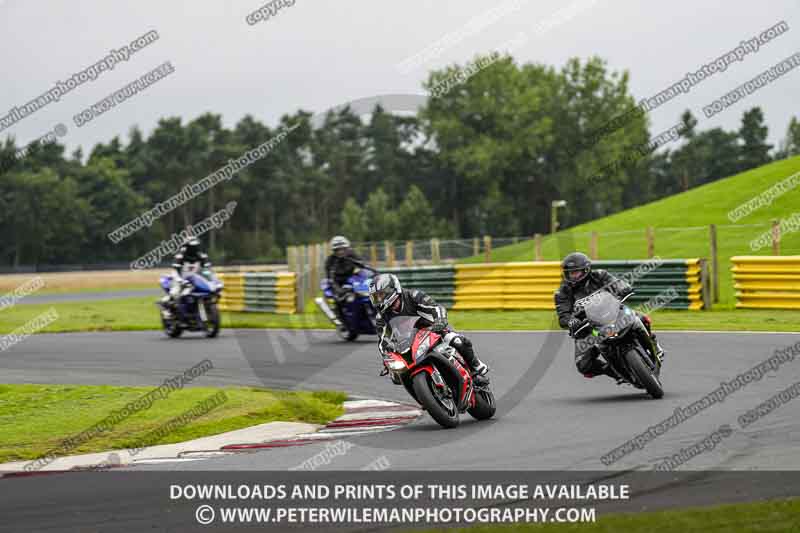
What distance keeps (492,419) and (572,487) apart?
3.76 meters

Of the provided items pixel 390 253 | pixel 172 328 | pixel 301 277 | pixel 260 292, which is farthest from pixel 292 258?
pixel 172 328

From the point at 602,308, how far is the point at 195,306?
41.7 feet

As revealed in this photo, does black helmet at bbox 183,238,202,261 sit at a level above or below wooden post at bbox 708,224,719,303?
above

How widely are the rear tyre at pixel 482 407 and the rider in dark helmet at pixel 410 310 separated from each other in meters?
0.22

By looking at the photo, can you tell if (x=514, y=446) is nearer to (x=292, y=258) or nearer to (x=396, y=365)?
(x=396, y=365)

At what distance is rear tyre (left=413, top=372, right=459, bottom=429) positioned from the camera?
10281mm

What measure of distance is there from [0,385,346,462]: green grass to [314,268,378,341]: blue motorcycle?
19.4 ft

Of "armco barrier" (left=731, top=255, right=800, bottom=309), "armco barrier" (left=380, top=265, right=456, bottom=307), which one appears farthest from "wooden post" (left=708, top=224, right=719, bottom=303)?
"armco barrier" (left=380, top=265, right=456, bottom=307)

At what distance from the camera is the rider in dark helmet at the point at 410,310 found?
10.8m

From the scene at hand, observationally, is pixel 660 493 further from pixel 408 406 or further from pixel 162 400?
pixel 162 400

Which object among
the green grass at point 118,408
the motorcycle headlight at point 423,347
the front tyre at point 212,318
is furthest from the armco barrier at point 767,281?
the motorcycle headlight at point 423,347

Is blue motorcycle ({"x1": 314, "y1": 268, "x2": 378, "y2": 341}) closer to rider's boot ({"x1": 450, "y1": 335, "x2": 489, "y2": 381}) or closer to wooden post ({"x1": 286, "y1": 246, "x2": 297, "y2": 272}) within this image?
rider's boot ({"x1": 450, "y1": 335, "x2": 489, "y2": 381})

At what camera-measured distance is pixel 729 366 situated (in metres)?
14.2

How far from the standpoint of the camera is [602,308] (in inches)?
462
